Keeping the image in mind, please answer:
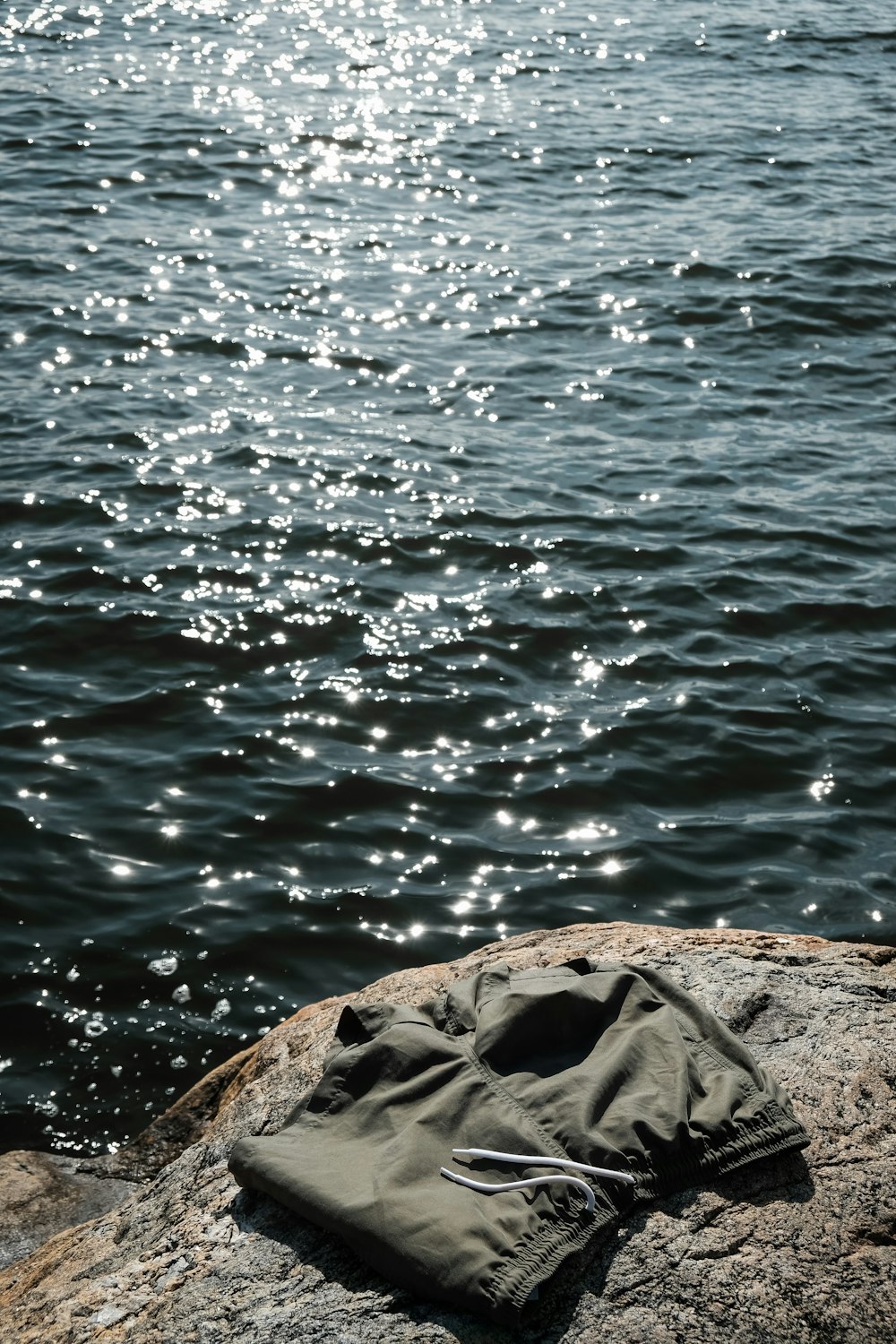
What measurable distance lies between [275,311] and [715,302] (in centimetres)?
413

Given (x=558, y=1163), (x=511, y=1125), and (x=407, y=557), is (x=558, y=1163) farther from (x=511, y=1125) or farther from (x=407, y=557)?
(x=407, y=557)

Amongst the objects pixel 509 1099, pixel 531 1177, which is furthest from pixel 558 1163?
pixel 509 1099

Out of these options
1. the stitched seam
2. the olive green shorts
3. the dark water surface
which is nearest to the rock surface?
the olive green shorts

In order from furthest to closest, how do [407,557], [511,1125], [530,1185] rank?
1. [407,557]
2. [511,1125]
3. [530,1185]

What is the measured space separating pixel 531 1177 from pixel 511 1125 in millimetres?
152

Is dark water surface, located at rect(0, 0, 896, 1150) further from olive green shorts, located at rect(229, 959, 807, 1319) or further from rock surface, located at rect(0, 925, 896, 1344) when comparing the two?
olive green shorts, located at rect(229, 959, 807, 1319)

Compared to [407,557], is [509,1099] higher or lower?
higher

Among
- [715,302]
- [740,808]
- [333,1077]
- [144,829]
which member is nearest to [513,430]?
[715,302]

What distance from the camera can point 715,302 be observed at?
1218 cm

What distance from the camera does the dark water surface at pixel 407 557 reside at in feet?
20.0

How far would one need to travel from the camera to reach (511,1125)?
3090 millimetres

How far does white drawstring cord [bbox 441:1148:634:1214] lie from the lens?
115 inches

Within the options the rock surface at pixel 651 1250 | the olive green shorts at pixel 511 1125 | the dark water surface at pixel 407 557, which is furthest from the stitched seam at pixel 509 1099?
the dark water surface at pixel 407 557

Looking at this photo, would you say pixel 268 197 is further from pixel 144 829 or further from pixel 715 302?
pixel 144 829
